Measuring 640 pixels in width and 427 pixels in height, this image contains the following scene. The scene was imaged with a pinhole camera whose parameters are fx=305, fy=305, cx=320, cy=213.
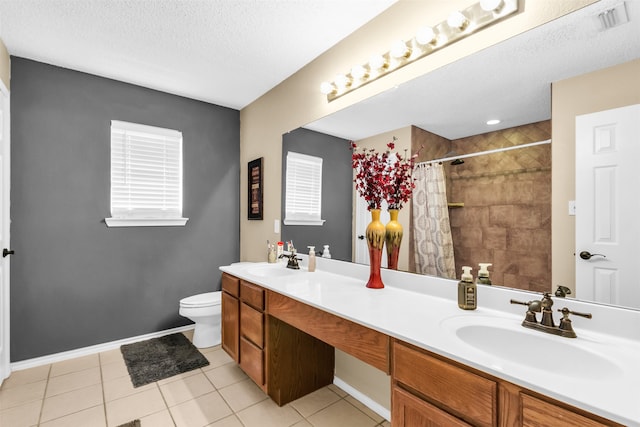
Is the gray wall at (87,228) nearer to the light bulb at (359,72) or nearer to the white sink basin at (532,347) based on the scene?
the light bulb at (359,72)

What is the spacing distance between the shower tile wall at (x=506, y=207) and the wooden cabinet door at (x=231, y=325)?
1559 millimetres

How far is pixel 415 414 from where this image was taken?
100 cm

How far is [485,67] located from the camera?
1.42 m

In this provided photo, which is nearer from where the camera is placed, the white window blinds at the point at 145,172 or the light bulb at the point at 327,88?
the light bulb at the point at 327,88

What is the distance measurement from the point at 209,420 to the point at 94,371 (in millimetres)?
1236

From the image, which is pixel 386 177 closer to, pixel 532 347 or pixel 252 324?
pixel 532 347

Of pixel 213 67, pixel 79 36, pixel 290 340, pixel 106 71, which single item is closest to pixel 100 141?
pixel 106 71

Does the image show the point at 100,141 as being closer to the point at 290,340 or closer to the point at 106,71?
the point at 106,71

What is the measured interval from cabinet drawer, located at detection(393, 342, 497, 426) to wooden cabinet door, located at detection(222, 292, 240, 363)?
144 cm

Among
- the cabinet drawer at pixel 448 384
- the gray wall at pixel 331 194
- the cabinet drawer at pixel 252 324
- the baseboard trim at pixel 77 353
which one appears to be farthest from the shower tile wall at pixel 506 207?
the baseboard trim at pixel 77 353

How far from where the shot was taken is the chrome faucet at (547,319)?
1036 millimetres

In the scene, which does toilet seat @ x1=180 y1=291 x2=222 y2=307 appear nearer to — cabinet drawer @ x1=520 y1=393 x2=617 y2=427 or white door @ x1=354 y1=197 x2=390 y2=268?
white door @ x1=354 y1=197 x2=390 y2=268

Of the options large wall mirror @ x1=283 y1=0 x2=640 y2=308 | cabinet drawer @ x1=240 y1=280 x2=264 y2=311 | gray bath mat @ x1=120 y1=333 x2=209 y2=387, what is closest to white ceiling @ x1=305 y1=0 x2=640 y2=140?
large wall mirror @ x1=283 y1=0 x2=640 y2=308

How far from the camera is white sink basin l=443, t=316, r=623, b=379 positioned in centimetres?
93
